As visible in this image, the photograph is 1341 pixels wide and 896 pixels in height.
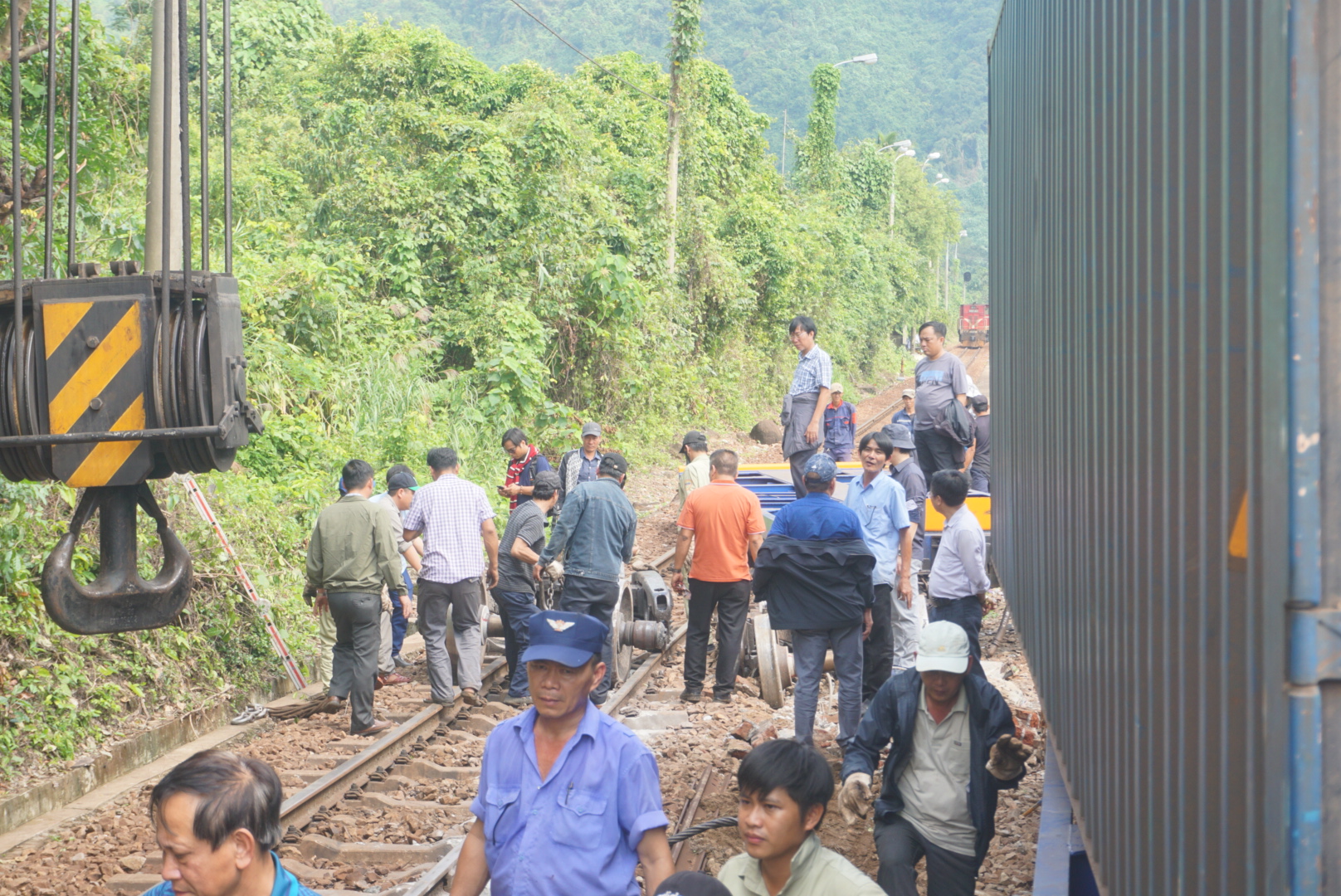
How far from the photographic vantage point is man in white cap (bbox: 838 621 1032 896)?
4590 millimetres

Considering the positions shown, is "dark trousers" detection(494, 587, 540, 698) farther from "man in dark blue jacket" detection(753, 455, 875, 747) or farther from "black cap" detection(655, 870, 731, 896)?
"black cap" detection(655, 870, 731, 896)

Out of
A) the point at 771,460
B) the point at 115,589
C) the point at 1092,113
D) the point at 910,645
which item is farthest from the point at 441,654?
the point at 771,460

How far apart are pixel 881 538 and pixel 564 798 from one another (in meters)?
5.39

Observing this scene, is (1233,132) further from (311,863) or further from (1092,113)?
(311,863)

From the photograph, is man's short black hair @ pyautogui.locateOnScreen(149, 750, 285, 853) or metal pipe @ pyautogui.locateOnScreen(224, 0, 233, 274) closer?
man's short black hair @ pyautogui.locateOnScreen(149, 750, 285, 853)

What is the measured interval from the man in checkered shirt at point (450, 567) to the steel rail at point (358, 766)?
10.7 inches

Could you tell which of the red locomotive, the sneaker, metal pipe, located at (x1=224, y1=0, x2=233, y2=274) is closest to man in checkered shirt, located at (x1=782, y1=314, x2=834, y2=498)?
the sneaker

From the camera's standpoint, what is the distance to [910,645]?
356 inches

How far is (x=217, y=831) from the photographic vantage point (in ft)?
9.32

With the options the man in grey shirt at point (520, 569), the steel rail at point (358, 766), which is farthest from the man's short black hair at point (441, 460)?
the steel rail at point (358, 766)

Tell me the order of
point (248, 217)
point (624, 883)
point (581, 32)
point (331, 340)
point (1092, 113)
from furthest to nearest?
point (581, 32) < point (248, 217) < point (331, 340) < point (1092, 113) < point (624, 883)

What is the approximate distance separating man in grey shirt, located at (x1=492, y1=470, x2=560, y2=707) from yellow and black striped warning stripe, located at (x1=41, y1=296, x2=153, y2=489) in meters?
5.74

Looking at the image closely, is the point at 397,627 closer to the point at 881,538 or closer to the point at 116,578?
the point at 881,538

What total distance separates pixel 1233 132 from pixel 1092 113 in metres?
1.93
